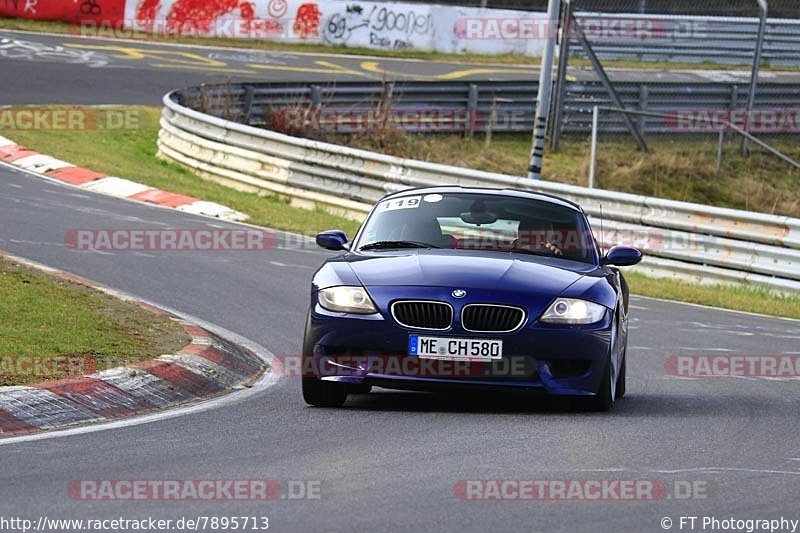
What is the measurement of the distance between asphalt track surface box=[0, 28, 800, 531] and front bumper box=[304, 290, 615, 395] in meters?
0.21

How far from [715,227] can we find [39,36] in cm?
2291

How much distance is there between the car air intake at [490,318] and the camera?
8688mm

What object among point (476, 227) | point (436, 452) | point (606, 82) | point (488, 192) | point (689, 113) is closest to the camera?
point (436, 452)

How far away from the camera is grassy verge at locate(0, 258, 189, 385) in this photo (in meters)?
9.09

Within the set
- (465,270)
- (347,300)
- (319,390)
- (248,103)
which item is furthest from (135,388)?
(248,103)

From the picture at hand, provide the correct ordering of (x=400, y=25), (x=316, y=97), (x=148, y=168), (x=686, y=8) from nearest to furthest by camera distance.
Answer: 1. (x=148, y=168)
2. (x=316, y=97)
3. (x=686, y=8)
4. (x=400, y=25)

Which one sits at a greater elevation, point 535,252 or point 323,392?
point 535,252

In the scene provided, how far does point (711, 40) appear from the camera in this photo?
3584cm

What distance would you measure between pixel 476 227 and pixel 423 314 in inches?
61.0

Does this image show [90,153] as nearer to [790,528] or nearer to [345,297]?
[345,297]

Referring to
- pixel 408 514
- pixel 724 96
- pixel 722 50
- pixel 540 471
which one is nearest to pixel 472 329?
pixel 540 471

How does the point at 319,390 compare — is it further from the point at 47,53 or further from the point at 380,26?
the point at 380,26

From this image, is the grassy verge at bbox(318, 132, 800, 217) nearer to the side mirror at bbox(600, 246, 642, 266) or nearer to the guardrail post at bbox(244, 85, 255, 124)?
the guardrail post at bbox(244, 85, 255, 124)

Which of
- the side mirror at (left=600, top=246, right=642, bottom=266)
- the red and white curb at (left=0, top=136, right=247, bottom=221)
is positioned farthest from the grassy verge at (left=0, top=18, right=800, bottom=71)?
the side mirror at (left=600, top=246, right=642, bottom=266)
